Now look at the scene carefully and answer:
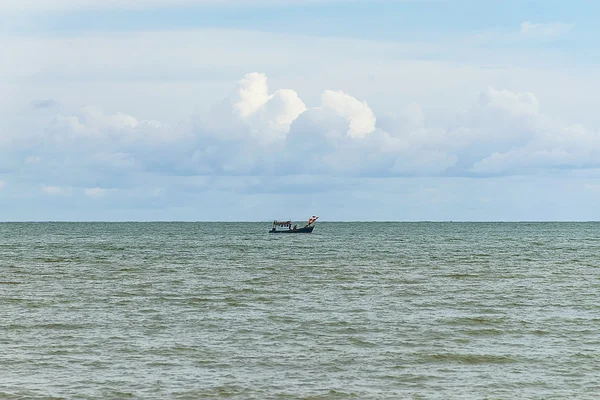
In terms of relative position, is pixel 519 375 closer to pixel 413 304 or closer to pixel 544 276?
pixel 413 304

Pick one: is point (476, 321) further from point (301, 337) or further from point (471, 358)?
point (301, 337)

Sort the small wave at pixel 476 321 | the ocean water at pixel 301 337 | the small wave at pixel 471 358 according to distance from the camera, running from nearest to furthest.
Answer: the ocean water at pixel 301 337
the small wave at pixel 471 358
the small wave at pixel 476 321

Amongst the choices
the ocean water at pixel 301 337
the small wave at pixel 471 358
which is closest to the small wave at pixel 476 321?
the ocean water at pixel 301 337

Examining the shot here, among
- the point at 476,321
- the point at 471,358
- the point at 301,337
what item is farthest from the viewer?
the point at 476,321

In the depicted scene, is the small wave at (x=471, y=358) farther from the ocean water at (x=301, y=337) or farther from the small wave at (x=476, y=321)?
the small wave at (x=476, y=321)

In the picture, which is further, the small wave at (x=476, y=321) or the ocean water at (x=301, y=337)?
the small wave at (x=476, y=321)

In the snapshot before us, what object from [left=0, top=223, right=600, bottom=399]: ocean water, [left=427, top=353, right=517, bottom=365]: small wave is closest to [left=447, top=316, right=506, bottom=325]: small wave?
[left=0, top=223, right=600, bottom=399]: ocean water

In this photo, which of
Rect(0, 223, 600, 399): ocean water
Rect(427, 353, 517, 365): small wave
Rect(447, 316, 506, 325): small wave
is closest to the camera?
Rect(0, 223, 600, 399): ocean water

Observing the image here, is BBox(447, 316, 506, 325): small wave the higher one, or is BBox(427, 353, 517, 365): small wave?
BBox(447, 316, 506, 325): small wave

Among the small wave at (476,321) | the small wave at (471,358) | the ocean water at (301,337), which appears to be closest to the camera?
the ocean water at (301,337)

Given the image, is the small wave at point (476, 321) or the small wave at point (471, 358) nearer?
the small wave at point (471, 358)

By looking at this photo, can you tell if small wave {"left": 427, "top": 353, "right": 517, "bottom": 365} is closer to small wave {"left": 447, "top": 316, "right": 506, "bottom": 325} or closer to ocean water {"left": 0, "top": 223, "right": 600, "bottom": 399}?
ocean water {"left": 0, "top": 223, "right": 600, "bottom": 399}

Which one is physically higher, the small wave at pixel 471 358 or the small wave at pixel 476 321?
the small wave at pixel 476 321

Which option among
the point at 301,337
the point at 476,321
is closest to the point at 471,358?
the point at 301,337
